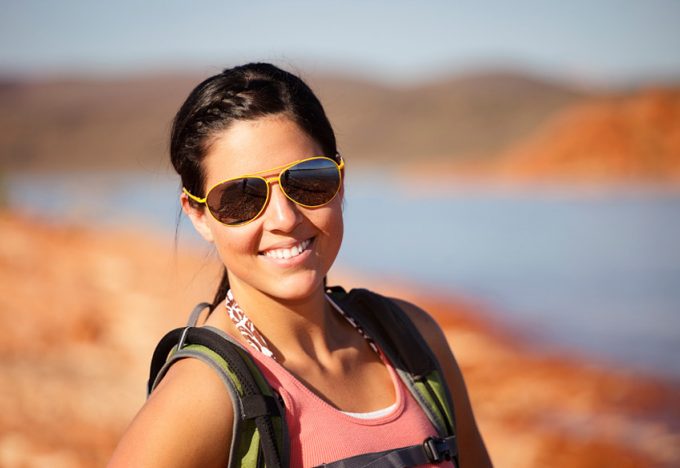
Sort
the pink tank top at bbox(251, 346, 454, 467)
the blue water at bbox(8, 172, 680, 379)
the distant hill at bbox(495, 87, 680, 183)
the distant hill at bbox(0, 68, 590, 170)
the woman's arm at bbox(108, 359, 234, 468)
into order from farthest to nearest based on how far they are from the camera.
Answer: the distant hill at bbox(0, 68, 590, 170) < the distant hill at bbox(495, 87, 680, 183) < the blue water at bbox(8, 172, 680, 379) < the pink tank top at bbox(251, 346, 454, 467) < the woman's arm at bbox(108, 359, 234, 468)

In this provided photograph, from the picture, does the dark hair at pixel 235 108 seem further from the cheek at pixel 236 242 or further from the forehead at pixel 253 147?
the cheek at pixel 236 242

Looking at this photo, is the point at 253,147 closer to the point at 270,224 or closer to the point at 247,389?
the point at 270,224

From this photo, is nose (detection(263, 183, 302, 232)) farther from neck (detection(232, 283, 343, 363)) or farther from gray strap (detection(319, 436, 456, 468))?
gray strap (detection(319, 436, 456, 468))

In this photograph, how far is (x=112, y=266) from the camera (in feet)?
44.4

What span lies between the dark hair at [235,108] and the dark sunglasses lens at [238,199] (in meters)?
0.08

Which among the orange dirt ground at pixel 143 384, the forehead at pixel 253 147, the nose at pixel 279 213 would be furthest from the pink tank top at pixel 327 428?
the orange dirt ground at pixel 143 384

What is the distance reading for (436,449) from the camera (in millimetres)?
1695

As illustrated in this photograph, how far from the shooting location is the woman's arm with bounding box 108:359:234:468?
4.55 feet

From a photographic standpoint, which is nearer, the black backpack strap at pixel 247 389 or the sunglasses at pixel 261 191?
the black backpack strap at pixel 247 389

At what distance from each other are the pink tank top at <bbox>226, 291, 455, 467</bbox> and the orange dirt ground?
1.97 meters

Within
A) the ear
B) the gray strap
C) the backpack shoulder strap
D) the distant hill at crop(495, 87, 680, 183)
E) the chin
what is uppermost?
the distant hill at crop(495, 87, 680, 183)

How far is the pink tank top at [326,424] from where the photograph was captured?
5.18 ft

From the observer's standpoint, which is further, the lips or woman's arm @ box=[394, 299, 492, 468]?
woman's arm @ box=[394, 299, 492, 468]

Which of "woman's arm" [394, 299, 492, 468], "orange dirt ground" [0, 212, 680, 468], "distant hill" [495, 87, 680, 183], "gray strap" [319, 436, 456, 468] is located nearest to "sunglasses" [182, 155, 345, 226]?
"woman's arm" [394, 299, 492, 468]
